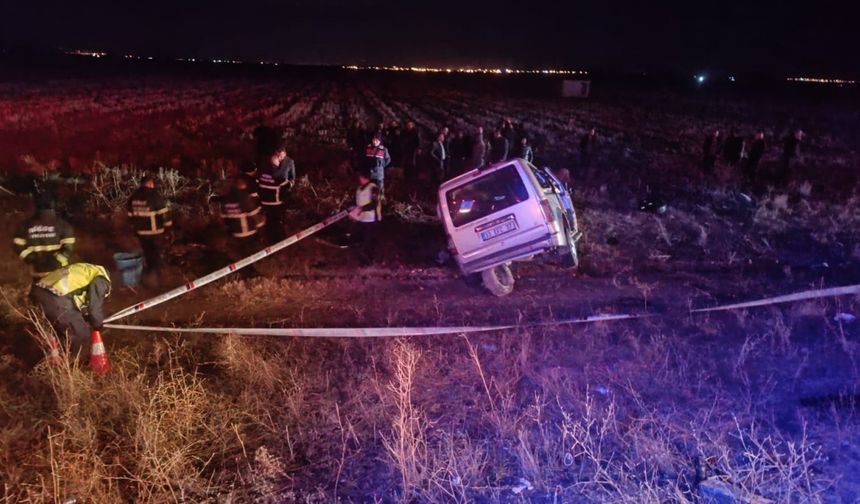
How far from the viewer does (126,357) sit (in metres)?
5.57

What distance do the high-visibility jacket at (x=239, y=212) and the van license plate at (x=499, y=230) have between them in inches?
114

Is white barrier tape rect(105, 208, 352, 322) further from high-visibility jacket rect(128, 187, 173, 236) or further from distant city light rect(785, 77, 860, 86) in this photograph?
distant city light rect(785, 77, 860, 86)

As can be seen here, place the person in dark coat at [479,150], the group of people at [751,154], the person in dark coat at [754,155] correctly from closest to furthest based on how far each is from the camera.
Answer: the person in dark coat at [479,150] < the person in dark coat at [754,155] < the group of people at [751,154]

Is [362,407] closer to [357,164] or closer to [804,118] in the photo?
[357,164]

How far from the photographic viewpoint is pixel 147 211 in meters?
7.27

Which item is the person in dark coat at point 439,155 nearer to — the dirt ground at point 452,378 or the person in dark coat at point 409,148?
the person in dark coat at point 409,148

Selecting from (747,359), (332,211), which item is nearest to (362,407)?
(747,359)

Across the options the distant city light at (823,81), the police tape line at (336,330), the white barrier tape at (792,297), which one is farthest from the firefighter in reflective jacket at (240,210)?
the distant city light at (823,81)

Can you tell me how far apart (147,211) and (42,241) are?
148 cm

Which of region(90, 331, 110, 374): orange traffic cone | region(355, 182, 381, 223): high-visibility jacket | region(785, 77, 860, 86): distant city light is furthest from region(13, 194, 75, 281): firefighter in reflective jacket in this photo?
region(785, 77, 860, 86): distant city light

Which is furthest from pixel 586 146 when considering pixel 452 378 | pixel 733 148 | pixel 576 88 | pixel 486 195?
pixel 576 88

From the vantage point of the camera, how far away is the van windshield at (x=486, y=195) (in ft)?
23.7

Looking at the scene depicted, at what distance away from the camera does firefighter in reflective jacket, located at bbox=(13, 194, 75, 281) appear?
5.88 metres

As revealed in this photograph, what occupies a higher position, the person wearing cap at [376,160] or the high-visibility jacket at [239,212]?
the high-visibility jacket at [239,212]
